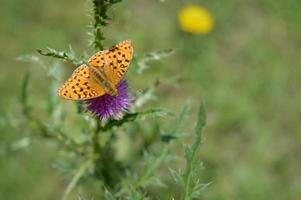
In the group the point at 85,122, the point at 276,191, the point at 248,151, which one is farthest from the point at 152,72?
the point at 85,122

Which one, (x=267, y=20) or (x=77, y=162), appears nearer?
(x=77, y=162)

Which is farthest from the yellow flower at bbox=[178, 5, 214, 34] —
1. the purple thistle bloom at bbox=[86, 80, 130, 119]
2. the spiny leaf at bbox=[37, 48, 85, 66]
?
the spiny leaf at bbox=[37, 48, 85, 66]

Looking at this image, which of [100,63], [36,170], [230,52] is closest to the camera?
[100,63]

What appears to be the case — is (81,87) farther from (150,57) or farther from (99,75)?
(150,57)

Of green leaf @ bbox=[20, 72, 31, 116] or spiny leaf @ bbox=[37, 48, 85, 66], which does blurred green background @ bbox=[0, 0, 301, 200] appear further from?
spiny leaf @ bbox=[37, 48, 85, 66]

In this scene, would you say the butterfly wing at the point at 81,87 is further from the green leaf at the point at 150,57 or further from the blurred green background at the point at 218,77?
the blurred green background at the point at 218,77

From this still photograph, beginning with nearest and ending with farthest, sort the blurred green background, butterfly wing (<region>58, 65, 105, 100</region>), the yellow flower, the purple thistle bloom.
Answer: butterfly wing (<region>58, 65, 105, 100</region>), the purple thistle bloom, the blurred green background, the yellow flower

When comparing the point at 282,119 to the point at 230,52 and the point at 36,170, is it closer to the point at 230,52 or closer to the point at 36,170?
the point at 230,52

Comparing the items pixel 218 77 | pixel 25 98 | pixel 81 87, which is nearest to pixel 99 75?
pixel 81 87
